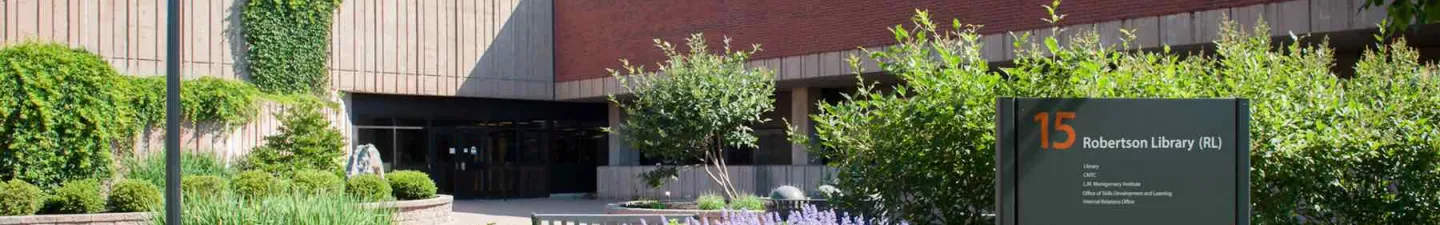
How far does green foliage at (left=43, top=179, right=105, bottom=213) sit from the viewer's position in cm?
1473

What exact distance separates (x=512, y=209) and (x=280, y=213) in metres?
14.5

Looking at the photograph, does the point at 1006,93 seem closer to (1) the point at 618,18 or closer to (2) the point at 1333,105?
(2) the point at 1333,105

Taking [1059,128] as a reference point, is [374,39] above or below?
above

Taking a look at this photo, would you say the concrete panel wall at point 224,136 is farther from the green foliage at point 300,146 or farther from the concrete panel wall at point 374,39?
the concrete panel wall at point 374,39

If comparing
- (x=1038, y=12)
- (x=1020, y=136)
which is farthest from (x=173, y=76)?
(x=1038, y=12)

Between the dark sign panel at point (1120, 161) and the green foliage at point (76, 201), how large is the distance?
11553 mm

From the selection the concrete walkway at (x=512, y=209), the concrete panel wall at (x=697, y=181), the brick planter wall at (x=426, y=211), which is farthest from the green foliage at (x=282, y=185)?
the concrete panel wall at (x=697, y=181)

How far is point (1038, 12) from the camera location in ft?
63.6

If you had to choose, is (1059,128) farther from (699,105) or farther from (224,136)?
(224,136)

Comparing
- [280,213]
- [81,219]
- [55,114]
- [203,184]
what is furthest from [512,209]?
[280,213]

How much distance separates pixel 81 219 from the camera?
14336mm

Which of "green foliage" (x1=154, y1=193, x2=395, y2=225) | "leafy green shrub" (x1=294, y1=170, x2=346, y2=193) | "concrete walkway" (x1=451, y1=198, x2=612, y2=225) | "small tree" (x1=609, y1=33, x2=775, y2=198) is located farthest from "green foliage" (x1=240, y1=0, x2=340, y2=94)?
"green foliage" (x1=154, y1=193, x2=395, y2=225)

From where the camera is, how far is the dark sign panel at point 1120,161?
18.8 ft

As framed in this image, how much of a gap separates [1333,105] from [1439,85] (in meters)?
1.27
